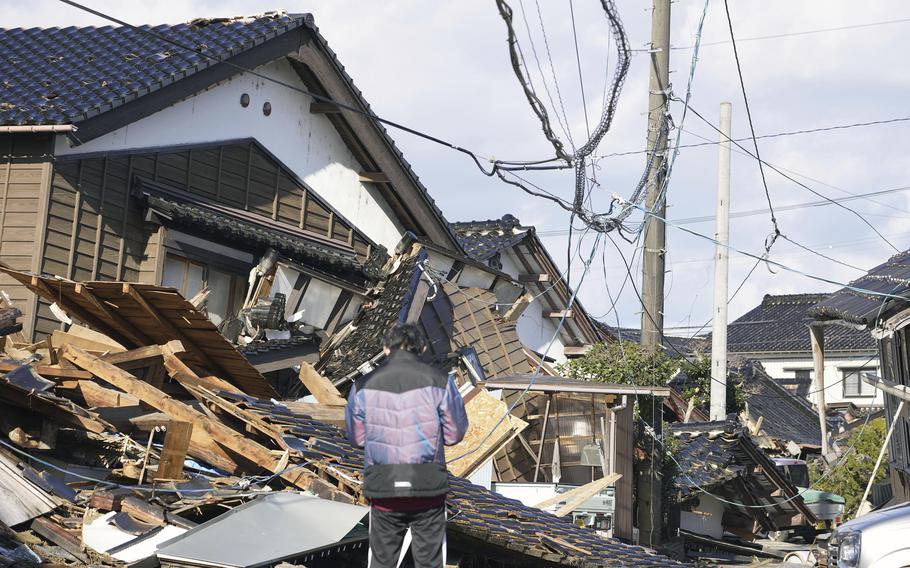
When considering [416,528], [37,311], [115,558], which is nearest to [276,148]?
[37,311]

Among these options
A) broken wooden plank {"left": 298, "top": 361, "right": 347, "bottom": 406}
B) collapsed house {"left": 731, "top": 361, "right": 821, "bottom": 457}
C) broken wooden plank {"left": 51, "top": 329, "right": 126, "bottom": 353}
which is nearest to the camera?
broken wooden plank {"left": 51, "top": 329, "right": 126, "bottom": 353}

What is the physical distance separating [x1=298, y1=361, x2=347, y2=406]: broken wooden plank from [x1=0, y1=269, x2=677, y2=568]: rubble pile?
1.85ft

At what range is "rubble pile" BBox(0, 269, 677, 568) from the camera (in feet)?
26.7

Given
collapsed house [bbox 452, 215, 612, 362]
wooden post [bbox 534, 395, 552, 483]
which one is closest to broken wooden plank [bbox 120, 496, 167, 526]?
wooden post [bbox 534, 395, 552, 483]

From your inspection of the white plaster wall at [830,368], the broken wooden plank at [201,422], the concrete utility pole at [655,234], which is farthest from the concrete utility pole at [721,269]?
the white plaster wall at [830,368]

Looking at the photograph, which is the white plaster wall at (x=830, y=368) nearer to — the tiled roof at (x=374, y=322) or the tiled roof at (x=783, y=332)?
the tiled roof at (x=783, y=332)

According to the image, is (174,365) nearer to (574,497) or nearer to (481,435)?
(481,435)

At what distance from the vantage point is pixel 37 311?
14195 mm

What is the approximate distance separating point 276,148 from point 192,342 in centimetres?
582

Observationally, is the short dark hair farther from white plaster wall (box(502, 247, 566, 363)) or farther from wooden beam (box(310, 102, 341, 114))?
white plaster wall (box(502, 247, 566, 363))

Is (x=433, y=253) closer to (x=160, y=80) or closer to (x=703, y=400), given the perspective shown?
(x=160, y=80)

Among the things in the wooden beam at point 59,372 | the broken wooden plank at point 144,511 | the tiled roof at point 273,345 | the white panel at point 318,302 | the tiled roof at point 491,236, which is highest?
the tiled roof at point 491,236

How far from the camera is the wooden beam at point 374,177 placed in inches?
753

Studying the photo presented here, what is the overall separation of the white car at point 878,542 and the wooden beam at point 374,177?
11217 mm
